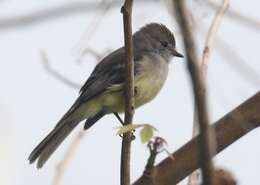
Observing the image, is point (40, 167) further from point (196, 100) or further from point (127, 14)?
point (196, 100)

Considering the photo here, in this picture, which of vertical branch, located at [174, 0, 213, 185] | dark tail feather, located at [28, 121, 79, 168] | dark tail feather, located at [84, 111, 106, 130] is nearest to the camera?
vertical branch, located at [174, 0, 213, 185]

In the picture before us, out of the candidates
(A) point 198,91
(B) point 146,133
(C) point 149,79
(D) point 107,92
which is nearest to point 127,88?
(B) point 146,133

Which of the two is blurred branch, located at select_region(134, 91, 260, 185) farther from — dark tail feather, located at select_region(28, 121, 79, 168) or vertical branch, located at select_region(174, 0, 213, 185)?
dark tail feather, located at select_region(28, 121, 79, 168)

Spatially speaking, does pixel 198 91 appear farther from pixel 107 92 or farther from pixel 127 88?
pixel 107 92

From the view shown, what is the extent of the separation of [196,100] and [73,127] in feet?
13.4

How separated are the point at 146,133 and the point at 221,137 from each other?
0.90 feet

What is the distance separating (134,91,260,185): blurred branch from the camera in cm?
220

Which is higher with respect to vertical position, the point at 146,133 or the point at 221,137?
the point at 146,133

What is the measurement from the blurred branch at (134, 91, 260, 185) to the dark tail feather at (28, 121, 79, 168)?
89.2 inches

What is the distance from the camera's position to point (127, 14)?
2430 mm

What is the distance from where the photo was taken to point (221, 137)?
7.31 feet

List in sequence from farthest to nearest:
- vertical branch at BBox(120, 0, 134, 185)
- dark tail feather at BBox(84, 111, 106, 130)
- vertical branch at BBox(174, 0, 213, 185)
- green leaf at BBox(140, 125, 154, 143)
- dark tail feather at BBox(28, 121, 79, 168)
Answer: dark tail feather at BBox(84, 111, 106, 130), dark tail feather at BBox(28, 121, 79, 168), vertical branch at BBox(120, 0, 134, 185), green leaf at BBox(140, 125, 154, 143), vertical branch at BBox(174, 0, 213, 185)

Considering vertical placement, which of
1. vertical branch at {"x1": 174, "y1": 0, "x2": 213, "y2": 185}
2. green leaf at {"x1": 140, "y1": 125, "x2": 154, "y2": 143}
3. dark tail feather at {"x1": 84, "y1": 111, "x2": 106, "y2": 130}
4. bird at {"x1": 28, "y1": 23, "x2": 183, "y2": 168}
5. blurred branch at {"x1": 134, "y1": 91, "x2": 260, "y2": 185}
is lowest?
dark tail feather at {"x1": 84, "y1": 111, "x2": 106, "y2": 130}

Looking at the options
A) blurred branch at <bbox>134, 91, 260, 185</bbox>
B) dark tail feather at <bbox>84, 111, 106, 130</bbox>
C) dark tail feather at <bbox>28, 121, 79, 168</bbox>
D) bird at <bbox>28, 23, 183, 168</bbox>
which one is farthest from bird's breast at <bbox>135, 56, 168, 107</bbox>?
blurred branch at <bbox>134, 91, 260, 185</bbox>
